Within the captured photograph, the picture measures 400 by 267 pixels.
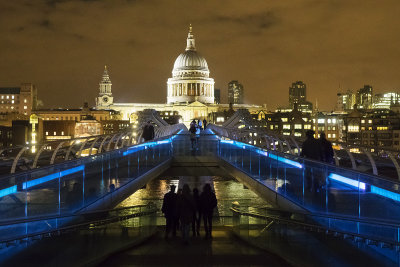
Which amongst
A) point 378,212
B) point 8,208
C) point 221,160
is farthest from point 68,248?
point 221,160

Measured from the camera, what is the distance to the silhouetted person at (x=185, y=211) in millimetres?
12391

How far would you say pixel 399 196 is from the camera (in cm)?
787

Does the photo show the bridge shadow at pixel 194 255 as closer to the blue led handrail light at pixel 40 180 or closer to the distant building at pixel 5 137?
the blue led handrail light at pixel 40 180

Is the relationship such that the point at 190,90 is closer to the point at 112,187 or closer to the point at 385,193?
the point at 112,187

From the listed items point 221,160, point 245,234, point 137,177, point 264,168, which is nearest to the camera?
point 245,234

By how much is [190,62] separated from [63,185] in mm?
166937

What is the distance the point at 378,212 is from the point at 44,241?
441cm

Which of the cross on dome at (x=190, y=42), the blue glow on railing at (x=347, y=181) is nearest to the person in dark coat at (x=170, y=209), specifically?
the blue glow on railing at (x=347, y=181)

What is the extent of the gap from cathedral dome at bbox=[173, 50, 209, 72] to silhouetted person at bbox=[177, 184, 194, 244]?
16218cm

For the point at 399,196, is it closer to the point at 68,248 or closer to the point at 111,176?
the point at 68,248

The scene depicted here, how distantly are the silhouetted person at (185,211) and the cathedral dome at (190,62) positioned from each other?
16218 centimetres

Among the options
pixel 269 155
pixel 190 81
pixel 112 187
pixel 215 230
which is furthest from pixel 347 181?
pixel 190 81

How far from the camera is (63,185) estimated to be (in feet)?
33.6

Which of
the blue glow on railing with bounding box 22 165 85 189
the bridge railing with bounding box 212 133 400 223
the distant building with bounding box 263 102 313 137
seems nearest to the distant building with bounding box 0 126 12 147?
the distant building with bounding box 263 102 313 137
